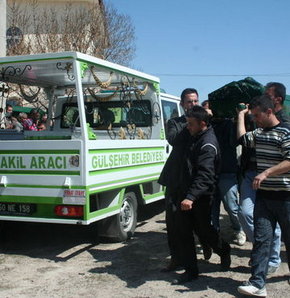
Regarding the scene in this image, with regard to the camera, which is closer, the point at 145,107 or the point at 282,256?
the point at 282,256

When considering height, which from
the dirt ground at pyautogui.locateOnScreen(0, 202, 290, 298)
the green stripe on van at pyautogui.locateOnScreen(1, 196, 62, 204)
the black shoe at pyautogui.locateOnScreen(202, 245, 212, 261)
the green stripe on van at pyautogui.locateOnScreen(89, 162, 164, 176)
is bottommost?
the dirt ground at pyautogui.locateOnScreen(0, 202, 290, 298)

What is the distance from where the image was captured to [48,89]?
25.3 ft

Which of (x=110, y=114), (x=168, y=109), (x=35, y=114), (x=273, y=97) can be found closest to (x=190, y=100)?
(x=273, y=97)

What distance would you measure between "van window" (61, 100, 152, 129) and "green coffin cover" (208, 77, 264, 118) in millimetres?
2128

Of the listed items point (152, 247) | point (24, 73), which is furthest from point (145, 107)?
point (152, 247)

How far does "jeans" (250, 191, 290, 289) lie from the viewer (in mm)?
3746

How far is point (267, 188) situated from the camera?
3801 millimetres

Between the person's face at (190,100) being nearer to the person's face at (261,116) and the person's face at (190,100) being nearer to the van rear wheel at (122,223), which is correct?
the person's face at (261,116)

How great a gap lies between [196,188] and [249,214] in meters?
0.84

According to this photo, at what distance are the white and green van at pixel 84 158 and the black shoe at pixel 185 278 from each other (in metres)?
1.25

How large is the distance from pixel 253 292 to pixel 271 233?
540mm

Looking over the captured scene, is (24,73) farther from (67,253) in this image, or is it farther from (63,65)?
(67,253)

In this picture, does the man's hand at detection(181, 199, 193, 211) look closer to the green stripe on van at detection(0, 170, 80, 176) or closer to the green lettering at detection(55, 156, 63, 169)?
the green stripe on van at detection(0, 170, 80, 176)

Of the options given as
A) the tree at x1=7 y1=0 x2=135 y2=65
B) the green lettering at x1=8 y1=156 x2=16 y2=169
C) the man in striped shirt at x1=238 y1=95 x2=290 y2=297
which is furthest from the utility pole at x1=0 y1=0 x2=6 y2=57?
the man in striped shirt at x1=238 y1=95 x2=290 y2=297
